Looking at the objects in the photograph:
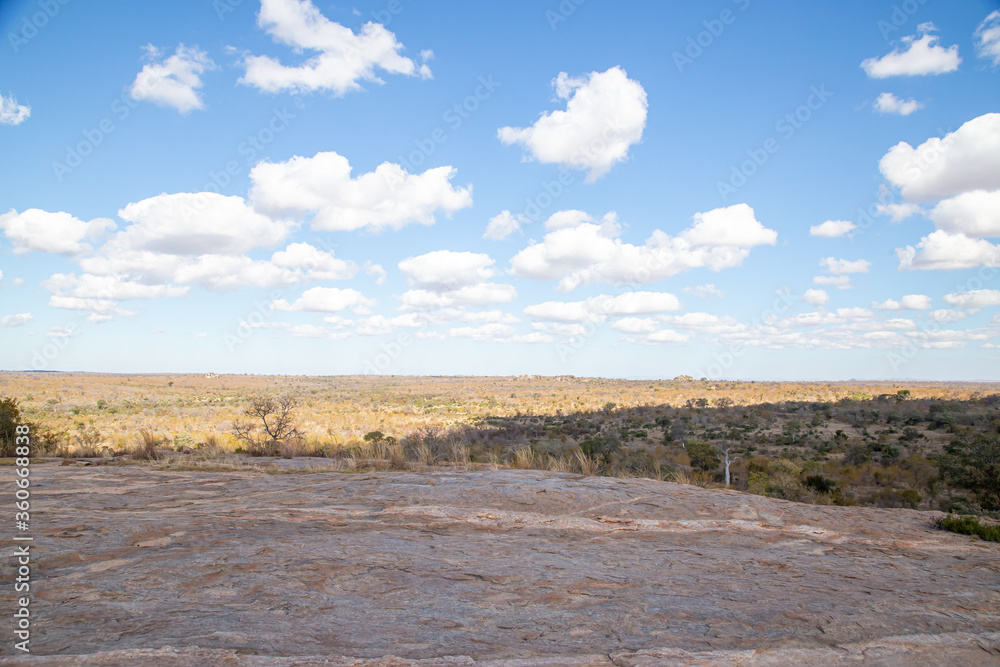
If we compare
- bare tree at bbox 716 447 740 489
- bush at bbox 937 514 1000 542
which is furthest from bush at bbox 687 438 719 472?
bush at bbox 937 514 1000 542

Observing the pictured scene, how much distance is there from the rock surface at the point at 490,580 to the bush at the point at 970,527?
33 centimetres

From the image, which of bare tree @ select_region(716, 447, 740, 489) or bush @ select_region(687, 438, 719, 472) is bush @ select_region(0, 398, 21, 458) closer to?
bare tree @ select_region(716, 447, 740, 489)

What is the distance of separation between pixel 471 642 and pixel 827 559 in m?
5.12

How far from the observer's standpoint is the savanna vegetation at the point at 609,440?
52.9 feet

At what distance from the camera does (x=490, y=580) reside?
5523mm

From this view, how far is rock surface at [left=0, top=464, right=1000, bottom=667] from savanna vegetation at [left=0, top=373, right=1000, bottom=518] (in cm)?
428

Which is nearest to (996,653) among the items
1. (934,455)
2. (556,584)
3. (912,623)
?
(912,623)

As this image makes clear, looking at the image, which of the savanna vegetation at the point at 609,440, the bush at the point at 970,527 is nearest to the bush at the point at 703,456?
the savanna vegetation at the point at 609,440

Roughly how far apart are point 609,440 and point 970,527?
1985 cm

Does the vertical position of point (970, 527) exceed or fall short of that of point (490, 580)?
it falls short

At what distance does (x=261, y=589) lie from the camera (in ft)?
16.3

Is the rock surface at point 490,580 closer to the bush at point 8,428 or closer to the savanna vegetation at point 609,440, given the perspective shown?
the savanna vegetation at point 609,440

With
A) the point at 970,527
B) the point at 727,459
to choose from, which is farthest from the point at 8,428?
the point at 970,527

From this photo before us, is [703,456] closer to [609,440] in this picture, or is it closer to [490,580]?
[609,440]
